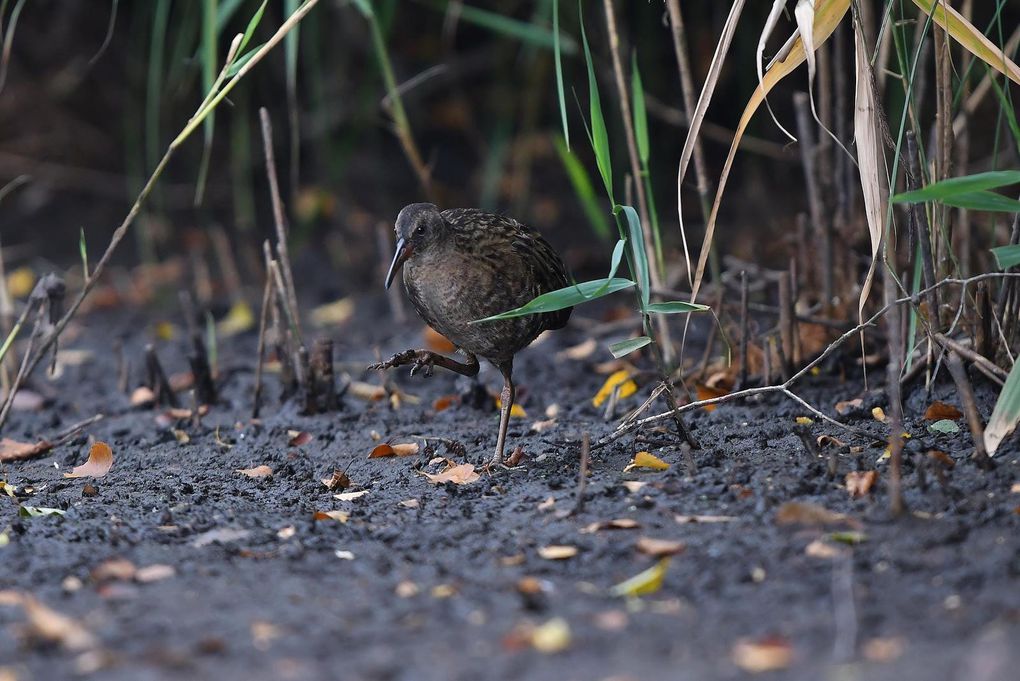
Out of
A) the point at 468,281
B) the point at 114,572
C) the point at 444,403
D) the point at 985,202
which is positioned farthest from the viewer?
the point at 444,403

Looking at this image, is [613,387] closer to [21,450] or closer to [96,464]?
[96,464]

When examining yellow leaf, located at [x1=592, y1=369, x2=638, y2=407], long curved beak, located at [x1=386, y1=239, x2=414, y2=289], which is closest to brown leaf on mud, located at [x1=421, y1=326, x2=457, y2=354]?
yellow leaf, located at [x1=592, y1=369, x2=638, y2=407]

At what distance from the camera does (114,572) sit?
2617mm

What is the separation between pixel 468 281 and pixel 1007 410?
1483 mm

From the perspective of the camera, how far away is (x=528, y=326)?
11.9ft

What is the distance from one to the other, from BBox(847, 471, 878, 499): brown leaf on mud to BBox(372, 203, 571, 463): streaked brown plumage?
101 cm

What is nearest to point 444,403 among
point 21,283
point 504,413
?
point 504,413

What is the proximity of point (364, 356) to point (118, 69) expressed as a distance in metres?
3.03

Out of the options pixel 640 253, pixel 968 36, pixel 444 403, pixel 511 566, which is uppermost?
pixel 968 36

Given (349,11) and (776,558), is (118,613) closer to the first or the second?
(776,558)

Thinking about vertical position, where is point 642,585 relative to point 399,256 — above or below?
below

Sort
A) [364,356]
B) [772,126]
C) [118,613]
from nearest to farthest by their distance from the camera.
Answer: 1. [118,613]
2. [364,356]
3. [772,126]

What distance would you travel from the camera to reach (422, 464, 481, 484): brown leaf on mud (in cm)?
335

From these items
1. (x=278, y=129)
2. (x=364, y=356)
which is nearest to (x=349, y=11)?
(x=278, y=129)
